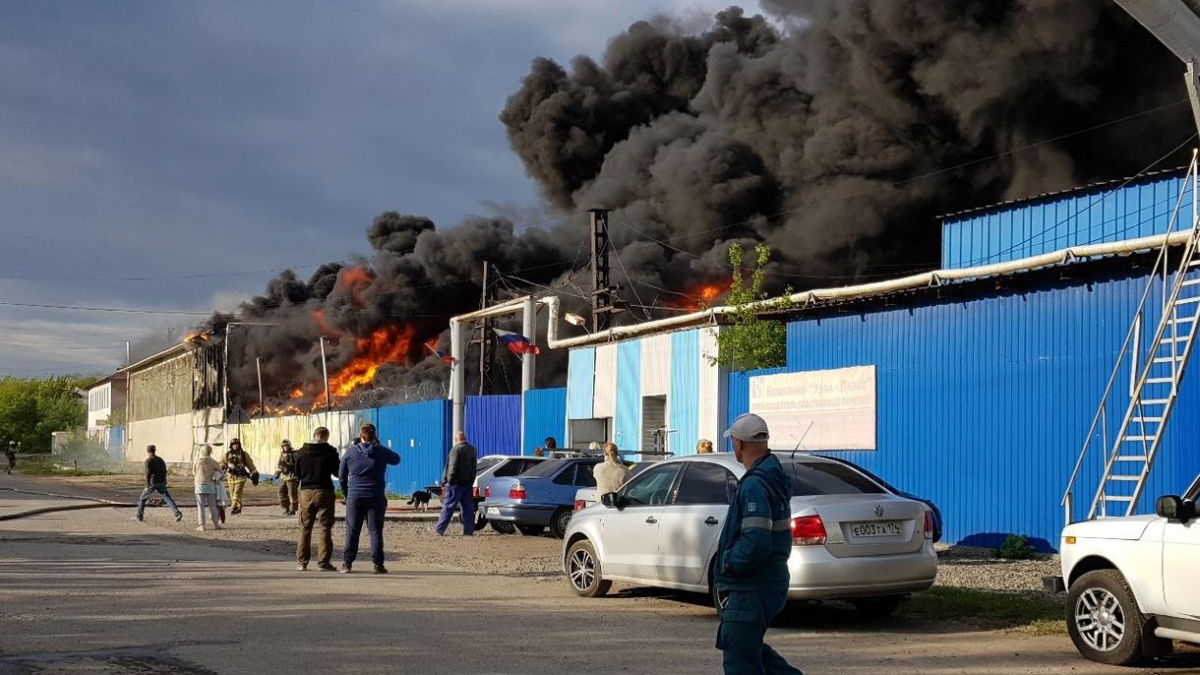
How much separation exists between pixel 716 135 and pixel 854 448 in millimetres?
36246

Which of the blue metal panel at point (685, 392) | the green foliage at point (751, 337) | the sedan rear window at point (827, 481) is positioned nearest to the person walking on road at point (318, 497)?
the sedan rear window at point (827, 481)

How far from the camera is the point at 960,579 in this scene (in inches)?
539

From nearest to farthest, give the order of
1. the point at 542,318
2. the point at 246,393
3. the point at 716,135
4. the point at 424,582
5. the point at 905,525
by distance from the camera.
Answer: the point at 905,525 < the point at 424,582 < the point at 716,135 < the point at 542,318 < the point at 246,393

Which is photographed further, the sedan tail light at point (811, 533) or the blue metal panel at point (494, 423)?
the blue metal panel at point (494, 423)

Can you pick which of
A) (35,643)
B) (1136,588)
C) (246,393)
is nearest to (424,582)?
(35,643)

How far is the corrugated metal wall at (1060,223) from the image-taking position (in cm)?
2173

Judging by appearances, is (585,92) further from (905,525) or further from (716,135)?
(905,525)

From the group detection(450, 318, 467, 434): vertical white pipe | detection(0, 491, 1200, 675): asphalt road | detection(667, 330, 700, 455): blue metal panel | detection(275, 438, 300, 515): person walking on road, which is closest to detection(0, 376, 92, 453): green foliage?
detection(450, 318, 467, 434): vertical white pipe

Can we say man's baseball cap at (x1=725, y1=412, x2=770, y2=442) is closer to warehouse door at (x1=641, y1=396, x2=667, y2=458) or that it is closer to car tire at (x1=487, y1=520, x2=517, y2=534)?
car tire at (x1=487, y1=520, x2=517, y2=534)

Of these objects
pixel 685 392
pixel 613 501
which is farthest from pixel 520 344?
pixel 613 501

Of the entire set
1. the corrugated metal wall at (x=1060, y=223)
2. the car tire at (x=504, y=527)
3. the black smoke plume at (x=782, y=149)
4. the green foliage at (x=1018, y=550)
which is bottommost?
the car tire at (x=504, y=527)

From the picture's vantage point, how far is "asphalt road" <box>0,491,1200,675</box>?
8.15 m

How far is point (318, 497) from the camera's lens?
14305 mm

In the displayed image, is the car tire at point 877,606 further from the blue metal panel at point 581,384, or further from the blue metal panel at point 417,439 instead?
the blue metal panel at point 417,439
